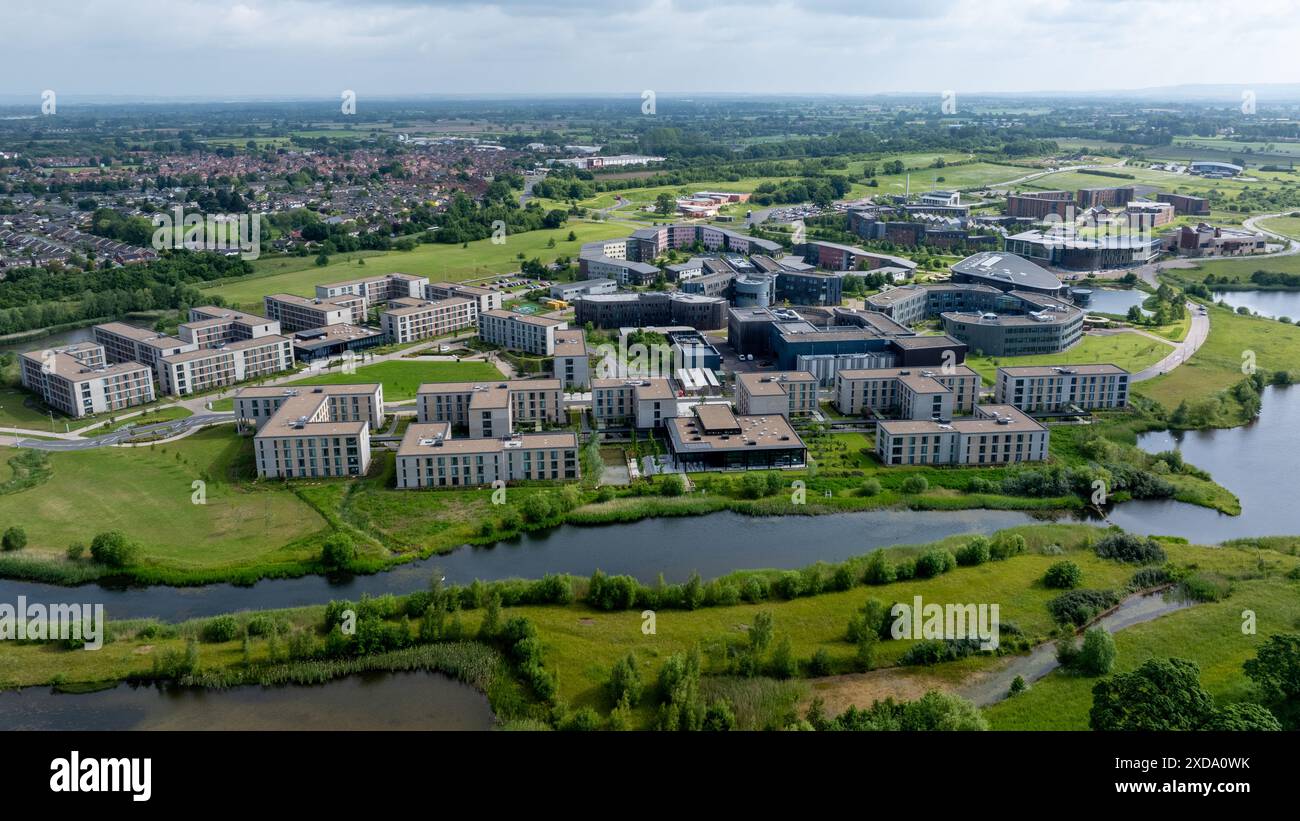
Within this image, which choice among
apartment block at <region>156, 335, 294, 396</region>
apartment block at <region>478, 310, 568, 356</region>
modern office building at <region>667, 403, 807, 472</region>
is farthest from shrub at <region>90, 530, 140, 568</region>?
apartment block at <region>478, 310, 568, 356</region>

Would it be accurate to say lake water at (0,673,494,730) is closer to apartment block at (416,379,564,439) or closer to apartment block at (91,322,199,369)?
apartment block at (416,379,564,439)

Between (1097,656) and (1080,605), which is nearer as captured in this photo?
(1097,656)

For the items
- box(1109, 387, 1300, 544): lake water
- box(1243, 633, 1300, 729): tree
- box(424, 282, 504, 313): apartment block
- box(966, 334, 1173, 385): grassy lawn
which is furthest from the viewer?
box(424, 282, 504, 313): apartment block

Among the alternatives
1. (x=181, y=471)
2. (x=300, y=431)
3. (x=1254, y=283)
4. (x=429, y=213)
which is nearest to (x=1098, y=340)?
(x=1254, y=283)

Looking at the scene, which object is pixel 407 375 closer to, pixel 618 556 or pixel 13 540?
pixel 13 540

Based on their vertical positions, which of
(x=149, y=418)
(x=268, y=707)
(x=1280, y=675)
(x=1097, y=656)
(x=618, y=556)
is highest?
(x=149, y=418)

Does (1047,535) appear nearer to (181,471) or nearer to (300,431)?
(300,431)

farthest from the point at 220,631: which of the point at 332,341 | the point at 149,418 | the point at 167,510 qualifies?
the point at 332,341
